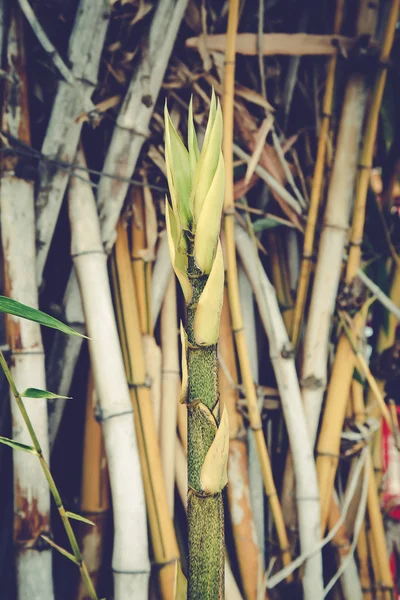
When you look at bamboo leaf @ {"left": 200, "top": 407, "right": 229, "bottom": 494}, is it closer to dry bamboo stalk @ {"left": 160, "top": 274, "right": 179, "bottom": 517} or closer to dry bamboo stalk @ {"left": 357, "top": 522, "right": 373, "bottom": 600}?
dry bamboo stalk @ {"left": 160, "top": 274, "right": 179, "bottom": 517}

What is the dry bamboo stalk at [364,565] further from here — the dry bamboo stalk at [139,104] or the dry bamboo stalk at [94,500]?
the dry bamboo stalk at [139,104]

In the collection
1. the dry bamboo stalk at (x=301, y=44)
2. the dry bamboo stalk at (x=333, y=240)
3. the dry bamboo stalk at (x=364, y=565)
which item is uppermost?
the dry bamboo stalk at (x=301, y=44)

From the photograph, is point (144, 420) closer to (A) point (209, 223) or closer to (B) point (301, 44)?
(A) point (209, 223)

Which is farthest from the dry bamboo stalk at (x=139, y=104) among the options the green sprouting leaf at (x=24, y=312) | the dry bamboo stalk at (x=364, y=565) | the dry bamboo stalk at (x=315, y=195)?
the dry bamboo stalk at (x=364, y=565)

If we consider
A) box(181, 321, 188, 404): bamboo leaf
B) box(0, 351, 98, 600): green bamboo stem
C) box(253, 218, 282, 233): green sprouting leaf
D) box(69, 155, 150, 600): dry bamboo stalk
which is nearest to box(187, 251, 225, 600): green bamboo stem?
box(181, 321, 188, 404): bamboo leaf

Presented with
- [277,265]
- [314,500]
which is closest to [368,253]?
[277,265]

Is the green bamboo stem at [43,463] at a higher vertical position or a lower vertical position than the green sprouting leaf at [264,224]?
lower

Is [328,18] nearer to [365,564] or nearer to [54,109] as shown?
[54,109]
